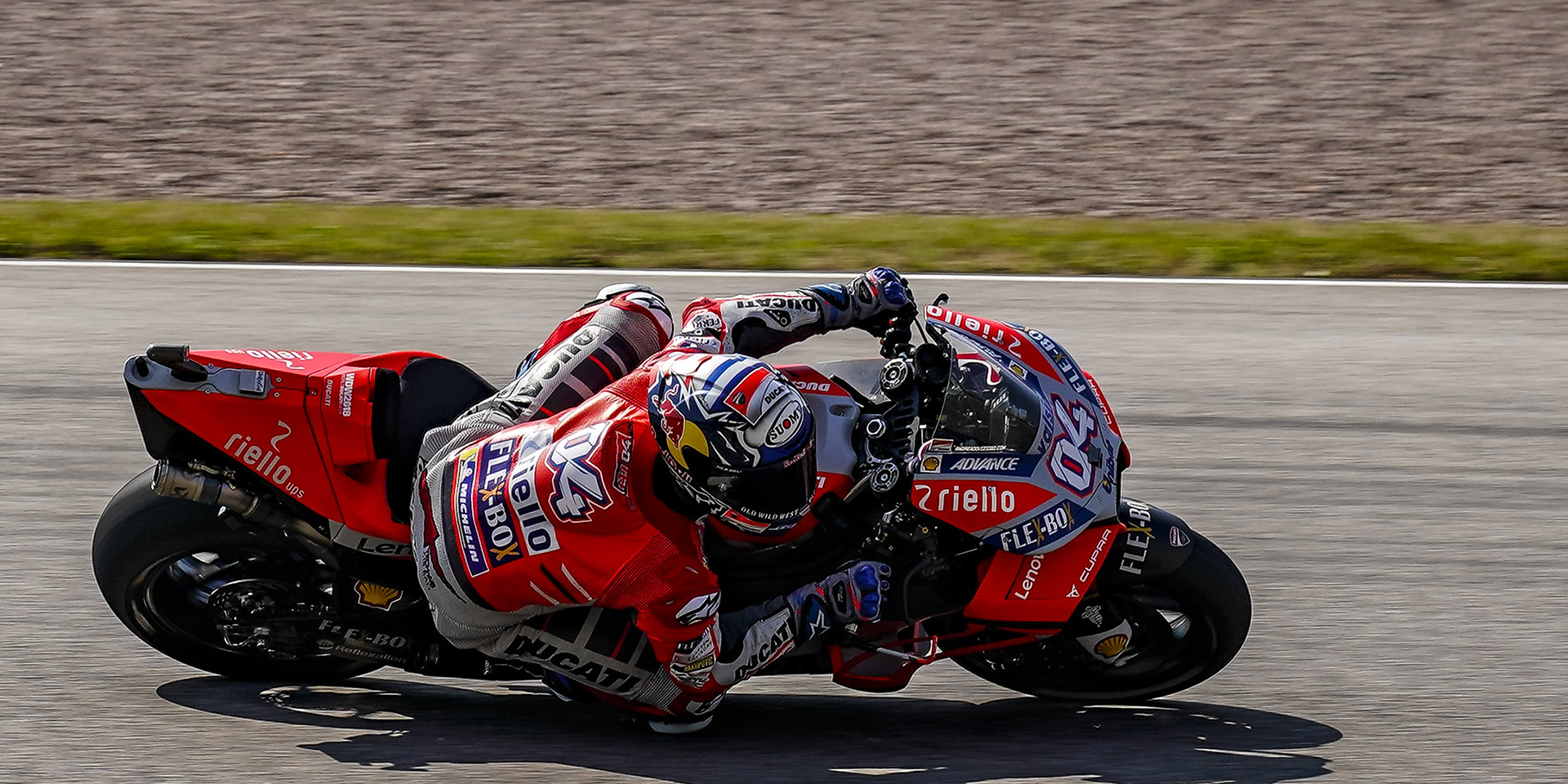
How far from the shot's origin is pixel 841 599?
399 centimetres

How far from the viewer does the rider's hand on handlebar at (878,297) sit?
14.2ft

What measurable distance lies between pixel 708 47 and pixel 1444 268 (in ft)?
21.0

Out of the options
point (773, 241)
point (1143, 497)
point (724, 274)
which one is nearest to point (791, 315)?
point (1143, 497)

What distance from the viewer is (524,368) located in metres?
4.71

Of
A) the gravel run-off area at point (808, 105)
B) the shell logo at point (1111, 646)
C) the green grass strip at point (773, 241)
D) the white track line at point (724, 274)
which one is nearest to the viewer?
the shell logo at point (1111, 646)

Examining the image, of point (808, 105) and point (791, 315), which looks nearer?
point (791, 315)

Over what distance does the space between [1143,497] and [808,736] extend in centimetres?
213

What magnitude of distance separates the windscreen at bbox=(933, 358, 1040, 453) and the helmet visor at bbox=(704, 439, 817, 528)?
416 mm

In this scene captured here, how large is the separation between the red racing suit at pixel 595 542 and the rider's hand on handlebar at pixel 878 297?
2 cm

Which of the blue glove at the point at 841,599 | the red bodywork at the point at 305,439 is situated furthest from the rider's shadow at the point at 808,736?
the red bodywork at the point at 305,439

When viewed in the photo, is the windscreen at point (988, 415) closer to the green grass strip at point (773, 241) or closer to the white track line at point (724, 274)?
the white track line at point (724, 274)

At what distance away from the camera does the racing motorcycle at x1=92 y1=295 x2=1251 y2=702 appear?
13.3 feet

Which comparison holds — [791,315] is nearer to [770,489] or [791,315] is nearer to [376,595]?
[770,489]

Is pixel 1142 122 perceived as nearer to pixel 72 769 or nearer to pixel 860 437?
pixel 860 437
